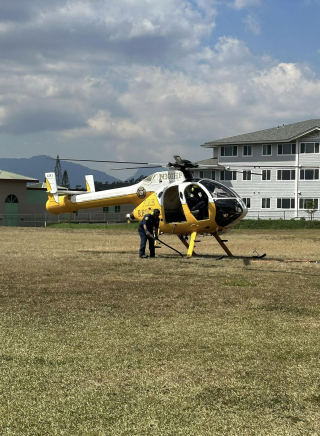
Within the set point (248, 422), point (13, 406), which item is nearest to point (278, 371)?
point (248, 422)

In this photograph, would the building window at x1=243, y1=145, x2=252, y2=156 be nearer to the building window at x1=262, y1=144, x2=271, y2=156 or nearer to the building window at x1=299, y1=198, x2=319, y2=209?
the building window at x1=262, y1=144, x2=271, y2=156

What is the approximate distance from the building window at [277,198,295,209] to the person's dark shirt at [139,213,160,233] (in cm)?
4252

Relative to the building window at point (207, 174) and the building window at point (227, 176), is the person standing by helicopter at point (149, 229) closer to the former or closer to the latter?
the building window at point (227, 176)

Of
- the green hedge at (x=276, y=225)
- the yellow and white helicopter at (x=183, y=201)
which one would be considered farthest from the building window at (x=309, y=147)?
the yellow and white helicopter at (x=183, y=201)

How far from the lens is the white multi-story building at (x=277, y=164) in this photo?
5753 centimetres

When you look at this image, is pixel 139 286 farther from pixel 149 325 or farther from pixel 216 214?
pixel 216 214

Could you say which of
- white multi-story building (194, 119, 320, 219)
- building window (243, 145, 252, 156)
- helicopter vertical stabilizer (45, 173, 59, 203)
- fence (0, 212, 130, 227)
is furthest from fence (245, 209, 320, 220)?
helicopter vertical stabilizer (45, 173, 59, 203)

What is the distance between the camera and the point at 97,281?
40.3ft

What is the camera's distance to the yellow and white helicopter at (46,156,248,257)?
17730mm

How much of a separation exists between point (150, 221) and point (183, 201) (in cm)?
149

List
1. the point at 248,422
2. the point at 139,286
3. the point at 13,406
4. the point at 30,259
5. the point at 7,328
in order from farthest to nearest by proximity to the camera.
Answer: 1. the point at 30,259
2. the point at 139,286
3. the point at 7,328
4. the point at 13,406
5. the point at 248,422

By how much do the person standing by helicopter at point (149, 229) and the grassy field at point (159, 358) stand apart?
20.9ft

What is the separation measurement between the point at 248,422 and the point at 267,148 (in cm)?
5724

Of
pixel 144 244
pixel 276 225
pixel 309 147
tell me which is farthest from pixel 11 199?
pixel 144 244
